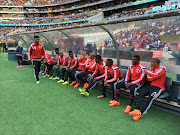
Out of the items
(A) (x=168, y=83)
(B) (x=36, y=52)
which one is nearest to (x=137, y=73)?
(A) (x=168, y=83)

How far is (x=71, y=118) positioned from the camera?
3137 millimetres

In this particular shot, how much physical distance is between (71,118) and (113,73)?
1.70 meters

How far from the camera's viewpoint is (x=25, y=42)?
41.3ft

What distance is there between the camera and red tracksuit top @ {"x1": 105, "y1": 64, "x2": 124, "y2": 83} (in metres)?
4.00

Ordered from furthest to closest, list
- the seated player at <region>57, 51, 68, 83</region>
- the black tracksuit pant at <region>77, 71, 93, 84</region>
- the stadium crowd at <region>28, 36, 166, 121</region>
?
the seated player at <region>57, 51, 68, 83</region> → the black tracksuit pant at <region>77, 71, 93, 84</region> → the stadium crowd at <region>28, 36, 166, 121</region>

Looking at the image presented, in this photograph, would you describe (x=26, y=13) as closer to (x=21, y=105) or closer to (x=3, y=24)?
(x=3, y=24)

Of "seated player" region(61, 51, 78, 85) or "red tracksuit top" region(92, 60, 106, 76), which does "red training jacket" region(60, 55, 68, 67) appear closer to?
"seated player" region(61, 51, 78, 85)

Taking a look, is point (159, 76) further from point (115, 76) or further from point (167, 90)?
point (115, 76)

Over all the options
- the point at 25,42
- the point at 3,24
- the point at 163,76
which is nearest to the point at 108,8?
the point at 25,42

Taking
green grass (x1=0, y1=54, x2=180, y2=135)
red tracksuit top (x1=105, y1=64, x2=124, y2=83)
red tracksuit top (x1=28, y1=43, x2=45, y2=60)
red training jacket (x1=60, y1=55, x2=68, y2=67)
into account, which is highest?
red tracksuit top (x1=28, y1=43, x2=45, y2=60)

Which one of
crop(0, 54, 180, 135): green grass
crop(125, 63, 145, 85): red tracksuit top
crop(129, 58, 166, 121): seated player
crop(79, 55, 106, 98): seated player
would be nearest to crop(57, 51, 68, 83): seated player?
crop(0, 54, 180, 135): green grass

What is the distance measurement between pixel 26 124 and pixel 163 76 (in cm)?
300

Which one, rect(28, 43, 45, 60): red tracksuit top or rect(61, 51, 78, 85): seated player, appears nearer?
rect(61, 51, 78, 85): seated player

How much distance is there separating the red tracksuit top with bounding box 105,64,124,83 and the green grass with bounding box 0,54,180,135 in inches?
24.9
